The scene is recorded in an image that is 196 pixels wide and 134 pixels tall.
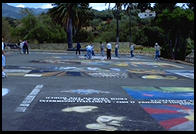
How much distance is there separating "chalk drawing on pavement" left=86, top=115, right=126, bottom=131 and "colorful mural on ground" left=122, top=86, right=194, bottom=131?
2.71 feet

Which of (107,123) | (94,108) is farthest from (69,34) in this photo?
(107,123)

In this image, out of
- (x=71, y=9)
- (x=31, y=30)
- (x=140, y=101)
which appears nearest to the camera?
(x=140, y=101)

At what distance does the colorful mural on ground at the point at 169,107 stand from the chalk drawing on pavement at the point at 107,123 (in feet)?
2.71

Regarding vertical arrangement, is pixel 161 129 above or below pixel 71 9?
below

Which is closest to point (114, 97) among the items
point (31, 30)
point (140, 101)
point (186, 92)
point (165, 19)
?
point (140, 101)

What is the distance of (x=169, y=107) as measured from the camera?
8.38m

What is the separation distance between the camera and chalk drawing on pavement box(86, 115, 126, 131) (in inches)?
242

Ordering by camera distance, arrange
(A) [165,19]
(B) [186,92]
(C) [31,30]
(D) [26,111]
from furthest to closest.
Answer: (C) [31,30], (A) [165,19], (B) [186,92], (D) [26,111]

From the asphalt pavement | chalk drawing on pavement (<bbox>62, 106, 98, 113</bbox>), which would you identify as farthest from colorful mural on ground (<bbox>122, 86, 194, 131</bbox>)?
chalk drawing on pavement (<bbox>62, 106, 98, 113</bbox>)

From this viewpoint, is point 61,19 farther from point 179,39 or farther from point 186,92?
point 186,92

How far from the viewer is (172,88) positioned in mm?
11914

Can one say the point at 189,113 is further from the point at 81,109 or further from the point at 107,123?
the point at 81,109

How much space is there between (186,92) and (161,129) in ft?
16.9

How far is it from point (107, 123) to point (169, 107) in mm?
2457
